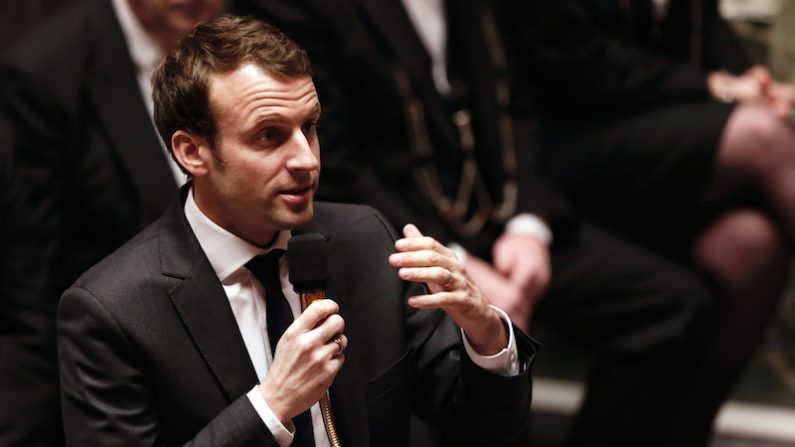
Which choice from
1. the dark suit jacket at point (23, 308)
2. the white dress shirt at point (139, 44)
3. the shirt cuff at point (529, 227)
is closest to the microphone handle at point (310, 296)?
the dark suit jacket at point (23, 308)

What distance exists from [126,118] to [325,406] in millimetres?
940

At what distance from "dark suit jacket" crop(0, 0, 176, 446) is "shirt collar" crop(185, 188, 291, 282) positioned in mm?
622

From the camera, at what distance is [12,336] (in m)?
2.18

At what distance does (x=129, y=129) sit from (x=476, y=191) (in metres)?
0.92

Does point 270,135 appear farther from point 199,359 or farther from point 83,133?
point 83,133

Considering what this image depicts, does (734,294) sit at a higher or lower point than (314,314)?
lower

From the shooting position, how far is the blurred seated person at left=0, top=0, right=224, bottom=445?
2.21 metres

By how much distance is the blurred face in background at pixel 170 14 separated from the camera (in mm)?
2311

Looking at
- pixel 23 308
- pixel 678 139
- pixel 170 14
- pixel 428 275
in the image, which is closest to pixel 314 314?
pixel 428 275

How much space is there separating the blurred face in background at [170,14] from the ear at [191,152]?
837mm

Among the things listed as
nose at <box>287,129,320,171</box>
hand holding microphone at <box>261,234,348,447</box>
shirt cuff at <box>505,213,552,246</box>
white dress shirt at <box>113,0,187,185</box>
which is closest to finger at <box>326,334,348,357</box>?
hand holding microphone at <box>261,234,348,447</box>

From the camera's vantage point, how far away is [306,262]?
144cm

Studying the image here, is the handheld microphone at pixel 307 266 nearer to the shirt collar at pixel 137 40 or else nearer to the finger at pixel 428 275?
the finger at pixel 428 275

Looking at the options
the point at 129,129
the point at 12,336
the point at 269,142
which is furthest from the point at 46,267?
the point at 269,142
